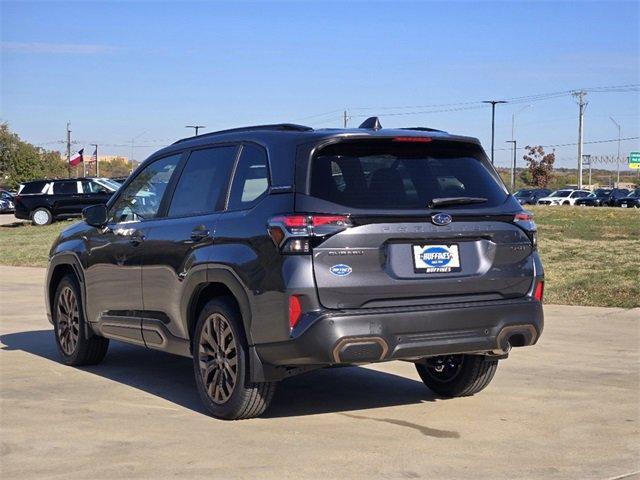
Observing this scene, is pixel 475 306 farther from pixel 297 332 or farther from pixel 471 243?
pixel 297 332

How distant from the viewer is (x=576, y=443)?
612 cm

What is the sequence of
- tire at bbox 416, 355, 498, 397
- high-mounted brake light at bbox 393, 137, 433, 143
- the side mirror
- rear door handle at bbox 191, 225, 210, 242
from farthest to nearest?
the side mirror < tire at bbox 416, 355, 498, 397 < rear door handle at bbox 191, 225, 210, 242 < high-mounted brake light at bbox 393, 137, 433, 143

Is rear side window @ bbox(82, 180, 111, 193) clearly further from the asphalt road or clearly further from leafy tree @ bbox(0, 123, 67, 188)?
leafy tree @ bbox(0, 123, 67, 188)

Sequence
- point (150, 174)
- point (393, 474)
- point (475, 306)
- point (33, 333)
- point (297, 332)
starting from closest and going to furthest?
point (393, 474), point (297, 332), point (475, 306), point (150, 174), point (33, 333)

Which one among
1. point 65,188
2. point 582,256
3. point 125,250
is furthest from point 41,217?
point 125,250

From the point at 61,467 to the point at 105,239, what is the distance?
3.03m

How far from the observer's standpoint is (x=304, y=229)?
6008 millimetres

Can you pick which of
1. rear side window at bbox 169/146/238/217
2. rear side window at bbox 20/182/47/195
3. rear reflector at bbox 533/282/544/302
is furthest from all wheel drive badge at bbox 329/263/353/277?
rear side window at bbox 20/182/47/195

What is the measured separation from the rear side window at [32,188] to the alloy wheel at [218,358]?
Answer: 30890mm

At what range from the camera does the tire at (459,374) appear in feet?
24.1

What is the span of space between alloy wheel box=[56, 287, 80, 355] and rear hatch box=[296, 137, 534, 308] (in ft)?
11.7

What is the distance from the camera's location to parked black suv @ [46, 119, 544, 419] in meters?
6.03

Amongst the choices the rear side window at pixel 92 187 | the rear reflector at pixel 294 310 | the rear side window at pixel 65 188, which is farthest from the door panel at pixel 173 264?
the rear side window at pixel 65 188

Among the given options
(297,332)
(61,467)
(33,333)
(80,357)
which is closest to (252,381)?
(297,332)
